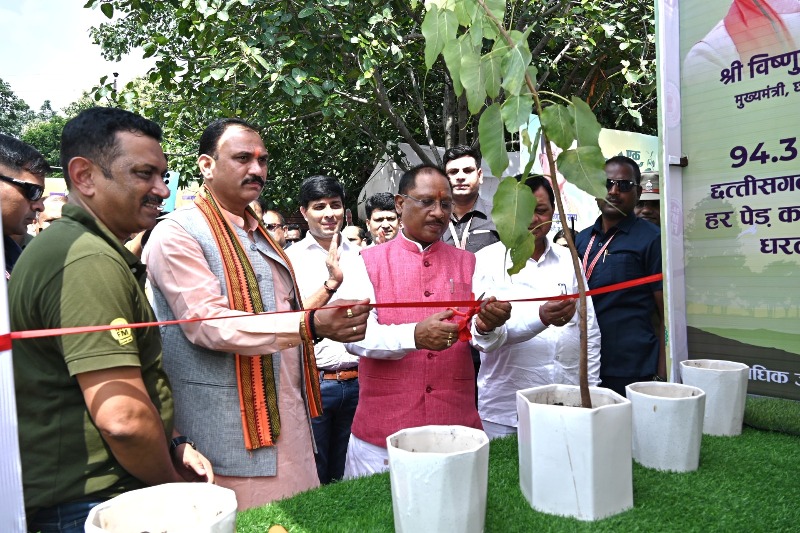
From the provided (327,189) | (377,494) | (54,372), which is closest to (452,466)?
(377,494)

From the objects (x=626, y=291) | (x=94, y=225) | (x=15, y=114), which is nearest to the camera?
(x=94, y=225)

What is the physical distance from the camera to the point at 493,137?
161cm

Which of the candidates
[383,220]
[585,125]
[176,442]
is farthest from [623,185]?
[176,442]

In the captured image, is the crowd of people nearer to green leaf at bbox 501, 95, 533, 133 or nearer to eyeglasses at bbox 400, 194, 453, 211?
eyeglasses at bbox 400, 194, 453, 211

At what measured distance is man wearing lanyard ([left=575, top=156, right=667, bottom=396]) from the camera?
11.4 ft

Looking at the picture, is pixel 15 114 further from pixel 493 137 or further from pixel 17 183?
pixel 493 137

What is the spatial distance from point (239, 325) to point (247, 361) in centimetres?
22

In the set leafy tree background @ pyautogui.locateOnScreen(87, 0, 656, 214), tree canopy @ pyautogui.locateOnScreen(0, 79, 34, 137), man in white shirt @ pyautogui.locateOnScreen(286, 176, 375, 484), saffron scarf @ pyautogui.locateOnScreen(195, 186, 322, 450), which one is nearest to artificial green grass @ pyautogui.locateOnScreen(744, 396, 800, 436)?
saffron scarf @ pyautogui.locateOnScreen(195, 186, 322, 450)

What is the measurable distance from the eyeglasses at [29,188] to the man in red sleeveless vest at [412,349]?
60.6 inches

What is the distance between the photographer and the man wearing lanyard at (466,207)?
13.0 feet

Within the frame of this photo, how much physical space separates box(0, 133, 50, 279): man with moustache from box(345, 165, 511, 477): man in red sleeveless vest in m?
1.57

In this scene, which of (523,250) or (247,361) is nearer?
(523,250)

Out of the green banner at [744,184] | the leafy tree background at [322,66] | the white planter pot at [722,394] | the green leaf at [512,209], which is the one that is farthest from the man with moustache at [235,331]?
the leafy tree background at [322,66]

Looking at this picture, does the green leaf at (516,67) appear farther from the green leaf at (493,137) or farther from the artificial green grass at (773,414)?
the artificial green grass at (773,414)
